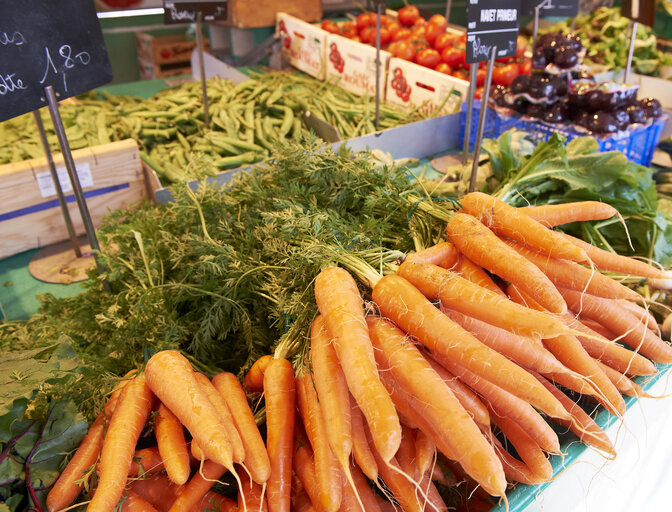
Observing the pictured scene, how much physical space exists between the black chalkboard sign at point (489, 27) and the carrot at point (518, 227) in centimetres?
66

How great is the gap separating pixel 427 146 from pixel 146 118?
80.5 inches

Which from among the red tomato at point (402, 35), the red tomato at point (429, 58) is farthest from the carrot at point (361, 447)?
the red tomato at point (402, 35)

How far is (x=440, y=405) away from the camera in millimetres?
1016

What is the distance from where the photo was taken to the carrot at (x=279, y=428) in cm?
106

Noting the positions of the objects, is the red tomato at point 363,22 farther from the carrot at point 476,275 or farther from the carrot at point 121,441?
the carrot at point 121,441

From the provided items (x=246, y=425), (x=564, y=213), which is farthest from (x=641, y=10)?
(x=246, y=425)

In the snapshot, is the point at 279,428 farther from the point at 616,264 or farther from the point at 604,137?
the point at 604,137

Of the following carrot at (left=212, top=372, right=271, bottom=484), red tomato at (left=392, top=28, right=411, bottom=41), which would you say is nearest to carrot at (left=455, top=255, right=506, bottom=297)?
carrot at (left=212, top=372, right=271, bottom=484)

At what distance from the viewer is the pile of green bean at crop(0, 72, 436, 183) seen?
2.89 metres

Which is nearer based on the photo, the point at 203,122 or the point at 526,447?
the point at 526,447

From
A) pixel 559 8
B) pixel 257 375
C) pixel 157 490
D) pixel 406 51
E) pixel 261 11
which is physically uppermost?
pixel 559 8

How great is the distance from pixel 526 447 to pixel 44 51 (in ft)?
5.70

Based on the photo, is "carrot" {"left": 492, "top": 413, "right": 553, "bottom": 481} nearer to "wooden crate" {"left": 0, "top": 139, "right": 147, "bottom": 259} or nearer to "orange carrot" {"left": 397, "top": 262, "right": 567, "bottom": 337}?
"orange carrot" {"left": 397, "top": 262, "right": 567, "bottom": 337}

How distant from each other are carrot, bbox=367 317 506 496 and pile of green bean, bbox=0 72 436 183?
1.91 metres
